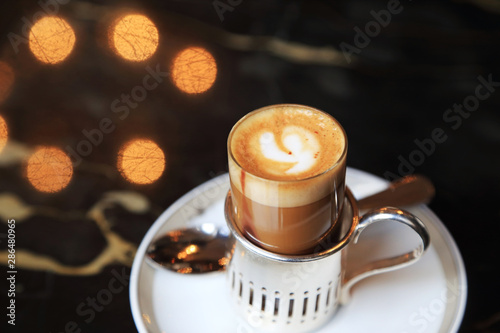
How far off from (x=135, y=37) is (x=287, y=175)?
2.54ft

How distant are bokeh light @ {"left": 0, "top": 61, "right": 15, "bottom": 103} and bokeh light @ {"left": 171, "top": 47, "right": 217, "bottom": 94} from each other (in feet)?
1.09

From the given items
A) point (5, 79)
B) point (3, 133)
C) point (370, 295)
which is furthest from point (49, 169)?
point (370, 295)

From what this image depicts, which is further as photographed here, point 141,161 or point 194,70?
point 194,70

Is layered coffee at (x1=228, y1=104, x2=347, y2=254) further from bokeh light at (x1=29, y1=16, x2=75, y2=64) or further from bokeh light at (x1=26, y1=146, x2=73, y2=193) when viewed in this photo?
bokeh light at (x1=29, y1=16, x2=75, y2=64)

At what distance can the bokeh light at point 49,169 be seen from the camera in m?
1.00

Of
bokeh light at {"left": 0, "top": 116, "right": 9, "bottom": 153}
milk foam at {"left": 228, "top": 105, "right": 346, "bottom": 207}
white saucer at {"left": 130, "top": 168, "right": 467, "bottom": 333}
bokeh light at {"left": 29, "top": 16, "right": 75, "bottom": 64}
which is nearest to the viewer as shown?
milk foam at {"left": 228, "top": 105, "right": 346, "bottom": 207}

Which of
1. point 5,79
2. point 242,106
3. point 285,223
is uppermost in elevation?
point 285,223

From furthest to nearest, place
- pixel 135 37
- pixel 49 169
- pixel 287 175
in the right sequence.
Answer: pixel 135 37 < pixel 49 169 < pixel 287 175

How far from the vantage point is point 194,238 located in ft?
2.95

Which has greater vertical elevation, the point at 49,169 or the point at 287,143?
the point at 287,143

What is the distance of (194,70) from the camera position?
123cm

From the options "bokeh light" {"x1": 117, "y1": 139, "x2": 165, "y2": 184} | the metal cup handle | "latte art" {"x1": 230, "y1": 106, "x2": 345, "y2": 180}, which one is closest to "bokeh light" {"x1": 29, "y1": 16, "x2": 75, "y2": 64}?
"bokeh light" {"x1": 117, "y1": 139, "x2": 165, "y2": 184}

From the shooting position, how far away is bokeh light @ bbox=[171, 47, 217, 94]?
1184 millimetres

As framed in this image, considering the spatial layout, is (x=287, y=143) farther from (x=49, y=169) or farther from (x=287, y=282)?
(x=49, y=169)
